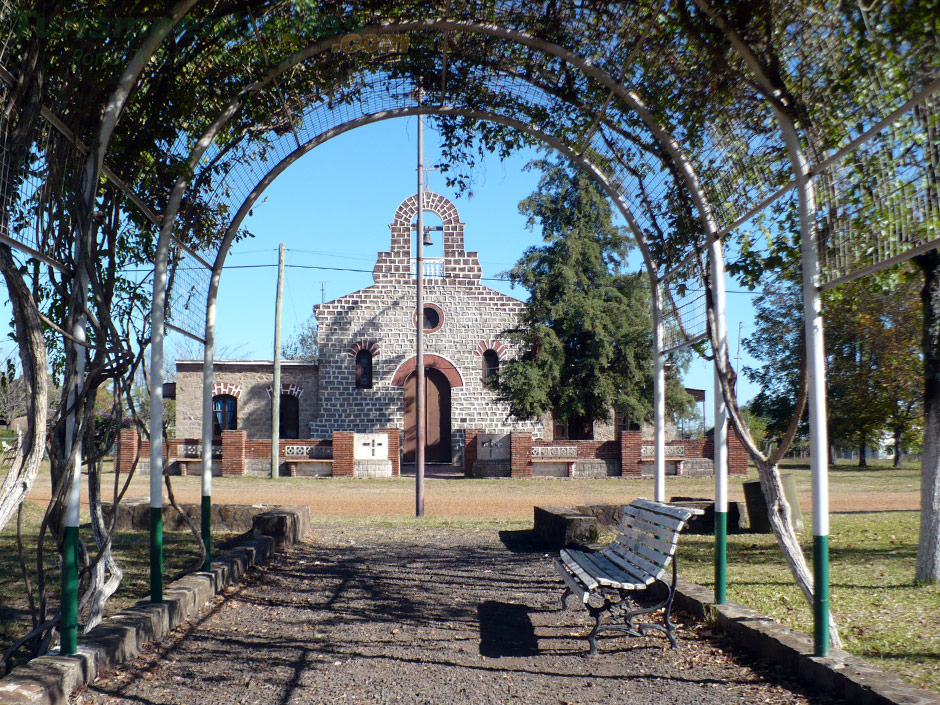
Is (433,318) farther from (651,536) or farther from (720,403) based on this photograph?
(651,536)

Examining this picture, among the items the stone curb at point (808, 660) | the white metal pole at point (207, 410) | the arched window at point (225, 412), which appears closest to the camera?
the stone curb at point (808, 660)

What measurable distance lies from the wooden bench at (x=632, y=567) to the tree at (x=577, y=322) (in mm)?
18714

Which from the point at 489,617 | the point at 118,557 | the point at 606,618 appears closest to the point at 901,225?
the point at 606,618

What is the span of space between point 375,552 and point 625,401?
1739 centimetres

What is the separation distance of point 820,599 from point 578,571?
1778 millimetres

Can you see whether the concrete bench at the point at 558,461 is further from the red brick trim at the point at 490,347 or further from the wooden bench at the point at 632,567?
the wooden bench at the point at 632,567

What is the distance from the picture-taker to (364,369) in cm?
2844

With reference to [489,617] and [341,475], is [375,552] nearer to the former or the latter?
[489,617]

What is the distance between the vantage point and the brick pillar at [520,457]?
2470 centimetres

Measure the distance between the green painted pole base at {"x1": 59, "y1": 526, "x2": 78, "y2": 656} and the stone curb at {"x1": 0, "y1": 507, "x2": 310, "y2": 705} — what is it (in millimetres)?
78

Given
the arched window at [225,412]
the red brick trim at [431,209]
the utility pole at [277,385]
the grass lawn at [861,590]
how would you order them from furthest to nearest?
→ the arched window at [225,412] < the red brick trim at [431,209] < the utility pole at [277,385] < the grass lawn at [861,590]

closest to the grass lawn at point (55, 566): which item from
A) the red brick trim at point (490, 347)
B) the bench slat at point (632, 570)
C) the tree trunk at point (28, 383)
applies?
the tree trunk at point (28, 383)

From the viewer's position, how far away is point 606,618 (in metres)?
6.32

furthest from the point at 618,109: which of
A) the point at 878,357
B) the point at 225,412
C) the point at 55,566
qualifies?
the point at 225,412
